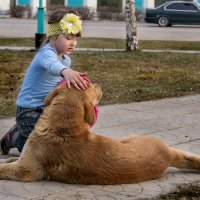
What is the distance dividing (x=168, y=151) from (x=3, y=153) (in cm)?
180

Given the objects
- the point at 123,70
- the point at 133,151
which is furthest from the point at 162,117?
the point at 123,70

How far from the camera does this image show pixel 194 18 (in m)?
38.5

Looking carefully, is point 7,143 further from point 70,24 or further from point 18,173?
point 70,24

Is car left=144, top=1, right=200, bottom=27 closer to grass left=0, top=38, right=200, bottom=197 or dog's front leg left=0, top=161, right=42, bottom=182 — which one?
grass left=0, top=38, right=200, bottom=197

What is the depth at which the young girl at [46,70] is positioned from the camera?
17.6 ft

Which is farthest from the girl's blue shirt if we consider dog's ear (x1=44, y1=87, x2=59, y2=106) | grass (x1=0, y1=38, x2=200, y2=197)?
grass (x1=0, y1=38, x2=200, y2=197)

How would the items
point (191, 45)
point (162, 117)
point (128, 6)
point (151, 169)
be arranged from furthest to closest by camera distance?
point (191, 45)
point (128, 6)
point (162, 117)
point (151, 169)

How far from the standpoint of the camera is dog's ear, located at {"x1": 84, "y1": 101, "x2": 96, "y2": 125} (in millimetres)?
4758

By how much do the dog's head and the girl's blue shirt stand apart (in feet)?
2.09

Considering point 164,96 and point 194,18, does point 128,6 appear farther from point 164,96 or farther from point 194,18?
point 194,18

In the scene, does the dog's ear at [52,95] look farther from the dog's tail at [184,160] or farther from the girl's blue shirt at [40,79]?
the dog's tail at [184,160]

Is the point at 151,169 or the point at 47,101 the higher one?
the point at 47,101

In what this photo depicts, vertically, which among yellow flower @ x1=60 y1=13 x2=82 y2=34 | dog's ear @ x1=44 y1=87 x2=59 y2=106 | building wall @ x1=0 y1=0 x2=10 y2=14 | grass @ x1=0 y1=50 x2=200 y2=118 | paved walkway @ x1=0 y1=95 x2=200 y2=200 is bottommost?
building wall @ x1=0 y1=0 x2=10 y2=14

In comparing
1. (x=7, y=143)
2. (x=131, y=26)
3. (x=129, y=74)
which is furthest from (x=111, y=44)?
(x=7, y=143)
